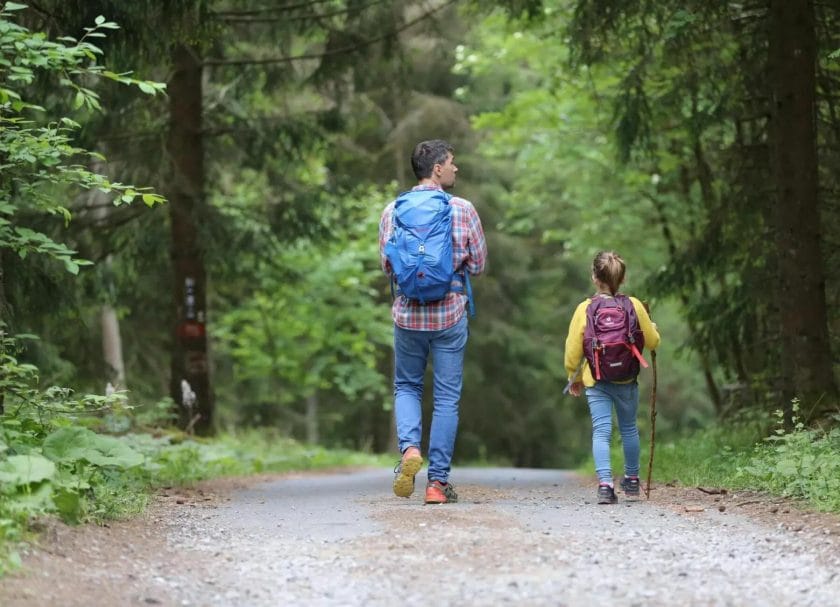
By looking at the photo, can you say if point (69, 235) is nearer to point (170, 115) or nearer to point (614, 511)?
point (170, 115)

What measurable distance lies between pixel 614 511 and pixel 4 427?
3700mm

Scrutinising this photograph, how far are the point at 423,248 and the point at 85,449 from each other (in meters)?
2.38

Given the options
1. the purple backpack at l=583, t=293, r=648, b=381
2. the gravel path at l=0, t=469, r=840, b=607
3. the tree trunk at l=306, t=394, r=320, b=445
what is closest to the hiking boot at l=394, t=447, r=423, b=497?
the gravel path at l=0, t=469, r=840, b=607

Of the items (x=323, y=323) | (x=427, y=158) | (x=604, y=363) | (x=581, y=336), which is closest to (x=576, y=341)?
(x=581, y=336)

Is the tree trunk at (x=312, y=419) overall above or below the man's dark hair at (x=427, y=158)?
below

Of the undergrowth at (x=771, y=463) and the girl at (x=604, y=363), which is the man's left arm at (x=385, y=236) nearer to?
the girl at (x=604, y=363)

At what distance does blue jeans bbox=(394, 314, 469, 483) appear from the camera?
7.17m

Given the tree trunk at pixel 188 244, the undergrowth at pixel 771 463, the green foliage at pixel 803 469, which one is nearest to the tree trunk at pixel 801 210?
the undergrowth at pixel 771 463

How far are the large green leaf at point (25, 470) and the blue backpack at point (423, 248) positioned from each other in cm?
257

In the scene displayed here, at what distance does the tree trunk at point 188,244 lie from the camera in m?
14.0

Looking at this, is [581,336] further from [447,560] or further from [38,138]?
[38,138]

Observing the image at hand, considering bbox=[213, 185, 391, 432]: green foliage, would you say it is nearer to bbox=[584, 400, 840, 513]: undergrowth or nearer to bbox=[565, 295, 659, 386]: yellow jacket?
bbox=[584, 400, 840, 513]: undergrowth

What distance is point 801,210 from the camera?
9.23 metres

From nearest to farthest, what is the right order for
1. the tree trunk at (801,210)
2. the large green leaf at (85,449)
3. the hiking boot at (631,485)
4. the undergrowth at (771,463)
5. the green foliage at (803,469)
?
1. the large green leaf at (85,449)
2. the green foliage at (803,469)
3. the undergrowth at (771,463)
4. the hiking boot at (631,485)
5. the tree trunk at (801,210)
